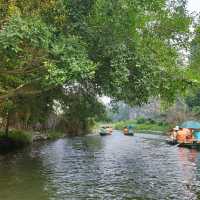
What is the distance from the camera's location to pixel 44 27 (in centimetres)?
1551

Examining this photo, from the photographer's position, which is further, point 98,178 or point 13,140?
point 13,140

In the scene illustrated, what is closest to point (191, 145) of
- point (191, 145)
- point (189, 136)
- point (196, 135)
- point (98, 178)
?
point (191, 145)

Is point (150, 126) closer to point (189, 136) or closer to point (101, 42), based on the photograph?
point (189, 136)

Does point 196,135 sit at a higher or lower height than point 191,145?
higher

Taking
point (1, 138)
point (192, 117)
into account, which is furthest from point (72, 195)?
point (192, 117)

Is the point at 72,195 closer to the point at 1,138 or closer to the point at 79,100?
the point at 79,100

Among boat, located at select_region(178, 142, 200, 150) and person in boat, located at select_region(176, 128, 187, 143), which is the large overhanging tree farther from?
person in boat, located at select_region(176, 128, 187, 143)

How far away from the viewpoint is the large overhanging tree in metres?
15.6

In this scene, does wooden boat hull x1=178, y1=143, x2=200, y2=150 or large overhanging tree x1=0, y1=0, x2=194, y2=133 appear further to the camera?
wooden boat hull x1=178, y1=143, x2=200, y2=150

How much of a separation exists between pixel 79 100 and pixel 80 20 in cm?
1465

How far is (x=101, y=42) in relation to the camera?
58.7 ft

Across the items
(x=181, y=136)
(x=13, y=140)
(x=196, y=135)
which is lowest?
(x=13, y=140)

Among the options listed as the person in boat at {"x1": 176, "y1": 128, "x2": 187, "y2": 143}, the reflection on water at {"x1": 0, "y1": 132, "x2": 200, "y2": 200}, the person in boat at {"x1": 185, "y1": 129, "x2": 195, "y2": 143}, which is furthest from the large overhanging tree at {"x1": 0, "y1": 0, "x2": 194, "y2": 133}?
the person in boat at {"x1": 176, "y1": 128, "x2": 187, "y2": 143}

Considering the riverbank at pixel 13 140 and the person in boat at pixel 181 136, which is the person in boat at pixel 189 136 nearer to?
the person in boat at pixel 181 136
